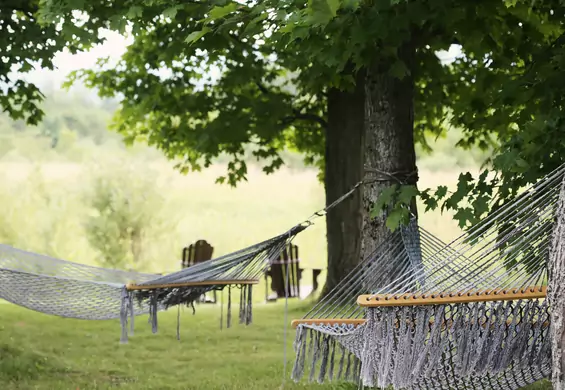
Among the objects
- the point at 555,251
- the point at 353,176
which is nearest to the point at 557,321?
the point at 555,251

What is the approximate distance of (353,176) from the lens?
8383 mm

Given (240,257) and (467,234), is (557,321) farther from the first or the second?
(240,257)

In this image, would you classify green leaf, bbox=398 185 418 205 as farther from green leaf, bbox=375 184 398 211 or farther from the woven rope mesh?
the woven rope mesh

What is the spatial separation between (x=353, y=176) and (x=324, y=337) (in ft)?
14.6

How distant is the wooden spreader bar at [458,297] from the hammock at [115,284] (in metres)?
1.28

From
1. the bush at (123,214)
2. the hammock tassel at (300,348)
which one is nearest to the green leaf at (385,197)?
the hammock tassel at (300,348)

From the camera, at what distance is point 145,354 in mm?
7324

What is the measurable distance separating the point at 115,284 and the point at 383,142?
1.70m

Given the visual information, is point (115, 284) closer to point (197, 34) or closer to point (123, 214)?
point (197, 34)

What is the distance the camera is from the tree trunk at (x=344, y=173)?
8281mm

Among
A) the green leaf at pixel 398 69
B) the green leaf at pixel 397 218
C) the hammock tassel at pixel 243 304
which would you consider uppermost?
the green leaf at pixel 398 69

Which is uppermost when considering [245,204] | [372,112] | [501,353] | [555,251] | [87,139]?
[87,139]

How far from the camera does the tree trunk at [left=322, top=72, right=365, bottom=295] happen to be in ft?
27.2

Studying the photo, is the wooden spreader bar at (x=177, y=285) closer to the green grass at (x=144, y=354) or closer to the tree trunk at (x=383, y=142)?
the tree trunk at (x=383, y=142)
